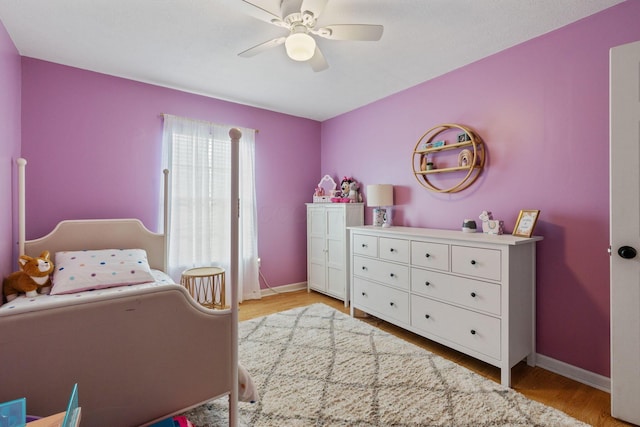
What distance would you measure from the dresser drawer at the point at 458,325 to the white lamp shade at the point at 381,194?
44.6 inches

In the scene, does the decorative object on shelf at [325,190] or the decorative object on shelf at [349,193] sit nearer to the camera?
the decorative object on shelf at [349,193]

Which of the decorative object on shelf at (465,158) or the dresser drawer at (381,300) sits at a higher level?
the decorative object on shelf at (465,158)

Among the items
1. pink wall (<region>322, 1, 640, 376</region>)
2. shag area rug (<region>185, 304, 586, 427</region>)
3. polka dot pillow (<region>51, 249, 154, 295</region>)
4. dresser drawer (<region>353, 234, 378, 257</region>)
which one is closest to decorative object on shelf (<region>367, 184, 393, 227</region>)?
dresser drawer (<region>353, 234, 378, 257</region>)

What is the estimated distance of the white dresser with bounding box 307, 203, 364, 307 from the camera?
142 inches

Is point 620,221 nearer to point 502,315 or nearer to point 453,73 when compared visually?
point 502,315

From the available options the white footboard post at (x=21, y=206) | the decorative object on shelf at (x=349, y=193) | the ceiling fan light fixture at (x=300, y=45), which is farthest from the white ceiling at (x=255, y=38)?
the decorative object on shelf at (x=349, y=193)

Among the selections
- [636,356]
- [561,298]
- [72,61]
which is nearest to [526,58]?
[561,298]

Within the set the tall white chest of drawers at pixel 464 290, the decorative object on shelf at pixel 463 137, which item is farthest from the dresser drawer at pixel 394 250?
the decorative object on shelf at pixel 463 137

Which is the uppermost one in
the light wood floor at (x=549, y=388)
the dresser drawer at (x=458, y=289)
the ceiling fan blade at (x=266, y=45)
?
the ceiling fan blade at (x=266, y=45)

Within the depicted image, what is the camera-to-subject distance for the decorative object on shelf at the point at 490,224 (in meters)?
2.37

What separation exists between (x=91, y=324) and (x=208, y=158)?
2617 millimetres

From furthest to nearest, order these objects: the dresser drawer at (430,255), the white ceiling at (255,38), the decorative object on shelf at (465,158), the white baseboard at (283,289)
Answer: the white baseboard at (283,289) < the decorative object on shelf at (465,158) < the dresser drawer at (430,255) < the white ceiling at (255,38)

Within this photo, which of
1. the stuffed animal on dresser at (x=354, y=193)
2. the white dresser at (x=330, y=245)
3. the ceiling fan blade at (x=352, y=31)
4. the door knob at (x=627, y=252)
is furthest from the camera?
the stuffed animal on dresser at (x=354, y=193)

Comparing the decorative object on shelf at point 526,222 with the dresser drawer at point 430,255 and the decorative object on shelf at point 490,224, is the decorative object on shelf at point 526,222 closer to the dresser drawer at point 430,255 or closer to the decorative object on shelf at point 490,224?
the decorative object on shelf at point 490,224
